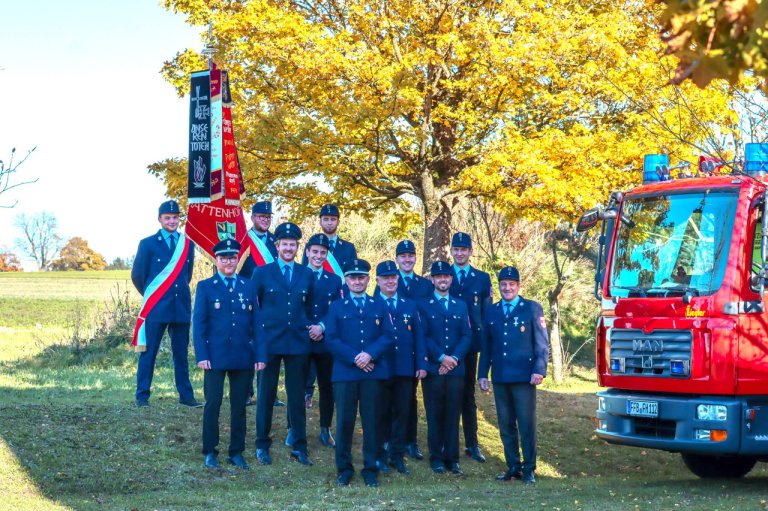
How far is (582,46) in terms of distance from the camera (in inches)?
606

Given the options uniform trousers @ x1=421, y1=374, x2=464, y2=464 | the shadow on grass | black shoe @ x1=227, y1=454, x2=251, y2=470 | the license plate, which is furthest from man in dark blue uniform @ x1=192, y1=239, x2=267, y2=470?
the license plate

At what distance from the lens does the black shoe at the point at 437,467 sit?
10.4 m

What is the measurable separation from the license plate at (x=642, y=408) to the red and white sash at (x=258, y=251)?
13.5 feet

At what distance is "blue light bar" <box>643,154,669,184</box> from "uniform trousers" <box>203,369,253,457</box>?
4.36 m

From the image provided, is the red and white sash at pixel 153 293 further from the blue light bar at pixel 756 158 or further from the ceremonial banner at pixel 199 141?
the blue light bar at pixel 756 158

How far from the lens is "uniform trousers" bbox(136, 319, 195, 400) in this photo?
11.0 meters

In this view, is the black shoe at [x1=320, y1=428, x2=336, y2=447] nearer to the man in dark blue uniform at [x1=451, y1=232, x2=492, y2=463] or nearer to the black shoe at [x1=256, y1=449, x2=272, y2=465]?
the black shoe at [x1=256, y1=449, x2=272, y2=465]

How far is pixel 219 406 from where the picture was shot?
382 inches

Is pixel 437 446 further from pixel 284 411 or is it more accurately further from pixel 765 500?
pixel 765 500

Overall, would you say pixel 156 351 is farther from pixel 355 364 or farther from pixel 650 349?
pixel 650 349

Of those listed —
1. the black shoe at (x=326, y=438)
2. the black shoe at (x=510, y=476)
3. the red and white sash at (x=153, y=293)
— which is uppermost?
the red and white sash at (x=153, y=293)

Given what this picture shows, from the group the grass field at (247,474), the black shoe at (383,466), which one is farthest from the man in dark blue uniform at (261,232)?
the black shoe at (383,466)

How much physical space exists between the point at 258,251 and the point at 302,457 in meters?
2.42

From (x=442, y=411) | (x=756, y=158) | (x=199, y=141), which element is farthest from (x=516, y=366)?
(x=199, y=141)
